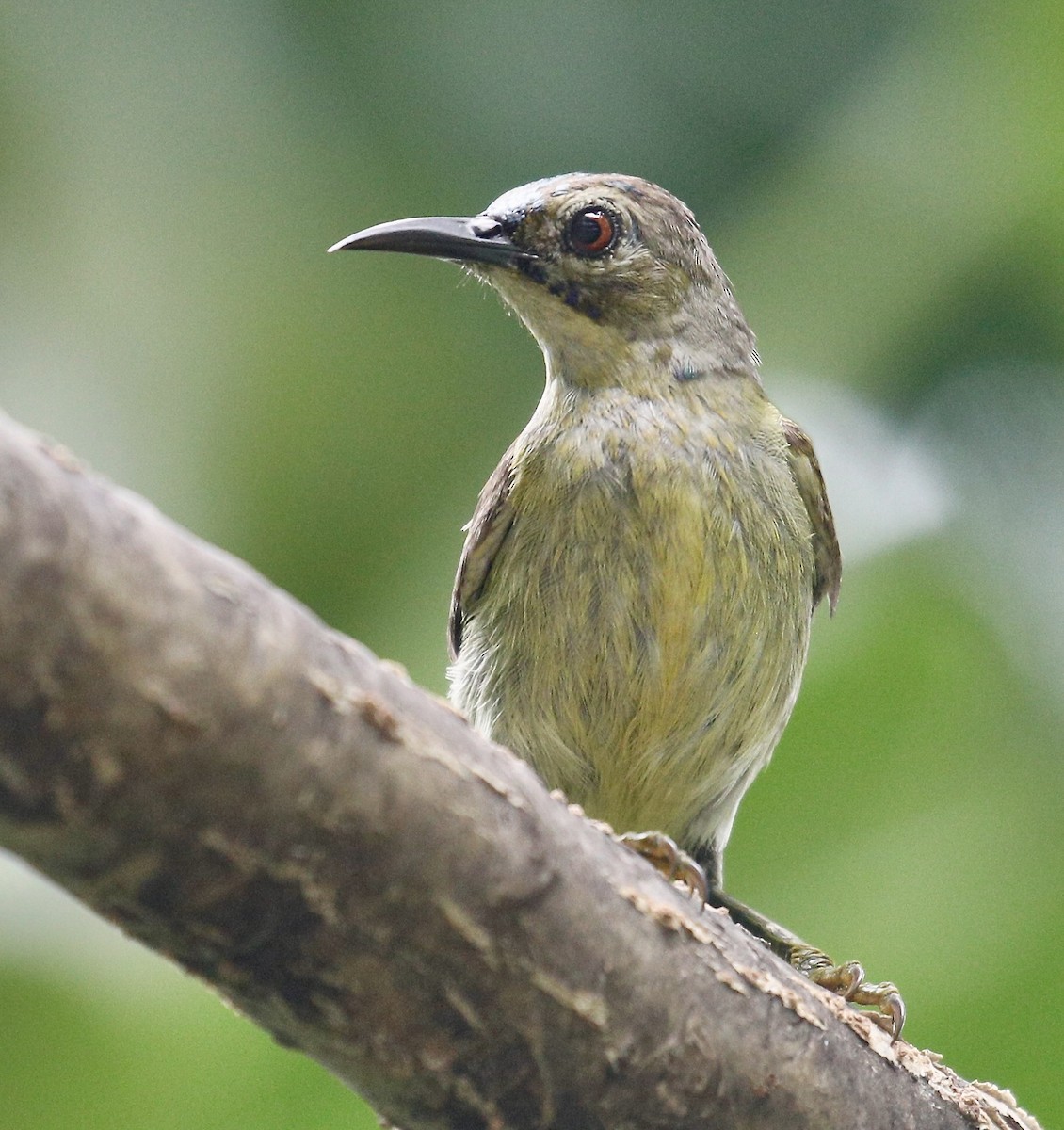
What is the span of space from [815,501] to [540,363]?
5.78 feet

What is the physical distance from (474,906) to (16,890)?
2.96m

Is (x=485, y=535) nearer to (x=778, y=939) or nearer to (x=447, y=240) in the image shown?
(x=447, y=240)

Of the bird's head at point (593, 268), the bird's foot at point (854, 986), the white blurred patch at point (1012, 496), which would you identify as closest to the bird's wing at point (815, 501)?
the bird's head at point (593, 268)

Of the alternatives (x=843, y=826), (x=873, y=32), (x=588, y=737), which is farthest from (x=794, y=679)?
(x=873, y=32)

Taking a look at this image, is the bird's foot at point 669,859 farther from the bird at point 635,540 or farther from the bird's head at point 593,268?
the bird's head at point 593,268

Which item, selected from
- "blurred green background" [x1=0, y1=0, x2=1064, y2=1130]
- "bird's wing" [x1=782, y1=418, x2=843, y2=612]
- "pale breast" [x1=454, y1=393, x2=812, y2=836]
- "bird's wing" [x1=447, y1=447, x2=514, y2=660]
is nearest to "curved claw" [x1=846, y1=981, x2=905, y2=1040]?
"pale breast" [x1=454, y1=393, x2=812, y2=836]

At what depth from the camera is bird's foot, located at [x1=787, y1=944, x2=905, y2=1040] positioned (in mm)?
4039

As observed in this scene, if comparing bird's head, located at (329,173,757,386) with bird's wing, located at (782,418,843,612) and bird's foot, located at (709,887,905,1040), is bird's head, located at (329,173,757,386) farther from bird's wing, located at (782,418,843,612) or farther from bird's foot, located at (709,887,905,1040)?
bird's foot, located at (709,887,905,1040)

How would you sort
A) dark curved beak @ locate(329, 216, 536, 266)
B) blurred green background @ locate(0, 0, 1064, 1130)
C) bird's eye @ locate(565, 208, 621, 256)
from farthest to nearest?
blurred green background @ locate(0, 0, 1064, 1130) → bird's eye @ locate(565, 208, 621, 256) → dark curved beak @ locate(329, 216, 536, 266)

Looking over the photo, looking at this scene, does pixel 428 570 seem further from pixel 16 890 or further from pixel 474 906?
pixel 474 906

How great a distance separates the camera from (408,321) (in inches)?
249

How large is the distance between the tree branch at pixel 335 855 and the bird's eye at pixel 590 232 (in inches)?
92.0

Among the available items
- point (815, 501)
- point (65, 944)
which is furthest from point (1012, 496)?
point (65, 944)

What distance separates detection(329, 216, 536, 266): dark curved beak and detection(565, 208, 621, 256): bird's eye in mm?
149
